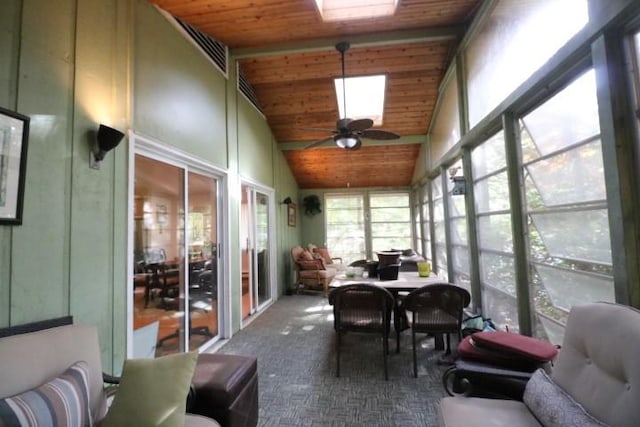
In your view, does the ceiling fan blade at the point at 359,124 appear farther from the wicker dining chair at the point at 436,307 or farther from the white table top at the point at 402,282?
the wicker dining chair at the point at 436,307

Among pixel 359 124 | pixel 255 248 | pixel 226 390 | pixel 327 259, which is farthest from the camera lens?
pixel 327 259

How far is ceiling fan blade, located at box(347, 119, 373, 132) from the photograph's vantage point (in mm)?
3619

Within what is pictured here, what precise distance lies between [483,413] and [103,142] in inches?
105

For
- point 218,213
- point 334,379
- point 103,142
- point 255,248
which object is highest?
point 103,142

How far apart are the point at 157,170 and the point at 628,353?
3234mm

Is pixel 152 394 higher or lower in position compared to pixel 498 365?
higher

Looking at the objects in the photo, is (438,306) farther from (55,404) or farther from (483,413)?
(55,404)

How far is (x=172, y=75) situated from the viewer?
2.80 metres

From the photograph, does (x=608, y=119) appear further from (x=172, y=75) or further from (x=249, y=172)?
(x=249, y=172)

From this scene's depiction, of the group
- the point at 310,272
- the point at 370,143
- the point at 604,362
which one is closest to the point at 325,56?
the point at 370,143

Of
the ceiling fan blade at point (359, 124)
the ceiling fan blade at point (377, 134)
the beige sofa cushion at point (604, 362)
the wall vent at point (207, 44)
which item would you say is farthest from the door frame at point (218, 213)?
the beige sofa cushion at point (604, 362)

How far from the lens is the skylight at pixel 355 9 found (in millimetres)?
3322

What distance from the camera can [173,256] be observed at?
291 cm

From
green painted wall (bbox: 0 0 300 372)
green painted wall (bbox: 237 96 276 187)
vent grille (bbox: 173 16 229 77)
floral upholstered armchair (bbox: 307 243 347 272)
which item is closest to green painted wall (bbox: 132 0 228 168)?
green painted wall (bbox: 0 0 300 372)
